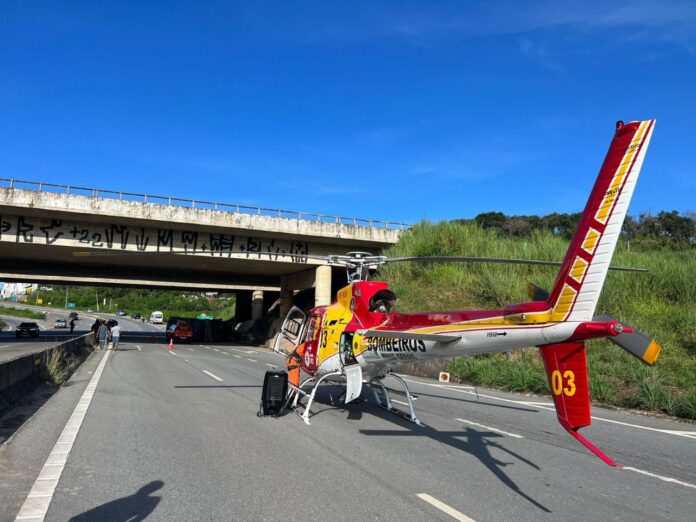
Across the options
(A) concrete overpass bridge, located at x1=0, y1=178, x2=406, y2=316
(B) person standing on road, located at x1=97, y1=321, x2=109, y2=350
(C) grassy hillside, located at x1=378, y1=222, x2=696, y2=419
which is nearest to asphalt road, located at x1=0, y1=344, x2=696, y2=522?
(C) grassy hillside, located at x1=378, y1=222, x2=696, y2=419

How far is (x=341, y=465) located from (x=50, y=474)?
318cm

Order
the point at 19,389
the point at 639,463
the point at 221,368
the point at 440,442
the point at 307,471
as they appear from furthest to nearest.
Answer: the point at 221,368 < the point at 19,389 < the point at 440,442 < the point at 639,463 < the point at 307,471

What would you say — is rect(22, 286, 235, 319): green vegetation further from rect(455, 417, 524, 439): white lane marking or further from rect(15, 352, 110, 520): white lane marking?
rect(455, 417, 524, 439): white lane marking

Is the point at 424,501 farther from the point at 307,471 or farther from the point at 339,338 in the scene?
the point at 339,338

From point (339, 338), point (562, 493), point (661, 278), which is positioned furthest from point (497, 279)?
point (562, 493)

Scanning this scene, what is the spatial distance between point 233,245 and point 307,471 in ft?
83.3

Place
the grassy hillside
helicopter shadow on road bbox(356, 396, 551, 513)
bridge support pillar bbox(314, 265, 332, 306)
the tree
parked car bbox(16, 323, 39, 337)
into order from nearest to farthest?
1. helicopter shadow on road bbox(356, 396, 551, 513)
2. the grassy hillside
3. bridge support pillar bbox(314, 265, 332, 306)
4. parked car bbox(16, 323, 39, 337)
5. the tree

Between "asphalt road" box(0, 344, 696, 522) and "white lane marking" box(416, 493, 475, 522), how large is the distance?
0.02 metres

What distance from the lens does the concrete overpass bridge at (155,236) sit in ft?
A: 83.3

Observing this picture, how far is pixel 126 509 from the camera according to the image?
4527mm

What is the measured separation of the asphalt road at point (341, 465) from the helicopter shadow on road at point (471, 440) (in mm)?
27

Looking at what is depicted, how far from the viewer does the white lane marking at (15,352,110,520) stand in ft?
14.5

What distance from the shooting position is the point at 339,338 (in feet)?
29.8

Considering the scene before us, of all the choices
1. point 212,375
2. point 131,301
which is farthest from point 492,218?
point 131,301
